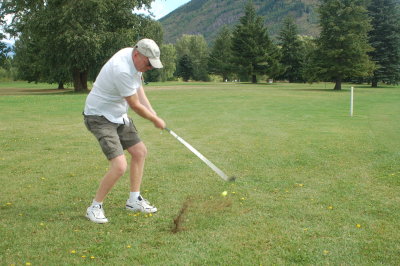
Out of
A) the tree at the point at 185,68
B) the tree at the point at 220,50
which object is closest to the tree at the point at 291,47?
the tree at the point at 220,50

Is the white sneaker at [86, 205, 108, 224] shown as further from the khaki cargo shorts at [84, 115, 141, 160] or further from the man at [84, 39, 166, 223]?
the khaki cargo shorts at [84, 115, 141, 160]

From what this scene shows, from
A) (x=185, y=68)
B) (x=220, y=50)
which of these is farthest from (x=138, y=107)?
(x=185, y=68)

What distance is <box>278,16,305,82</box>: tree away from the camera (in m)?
78.7

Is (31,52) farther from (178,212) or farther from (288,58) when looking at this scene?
(178,212)

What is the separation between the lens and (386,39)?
5616 cm

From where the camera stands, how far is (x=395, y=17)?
57.1m

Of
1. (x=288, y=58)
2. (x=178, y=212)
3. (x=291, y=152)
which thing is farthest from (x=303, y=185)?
(x=288, y=58)

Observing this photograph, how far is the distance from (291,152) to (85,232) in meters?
6.47

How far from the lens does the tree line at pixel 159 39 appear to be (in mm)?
37784

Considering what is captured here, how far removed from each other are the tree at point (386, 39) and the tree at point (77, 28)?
101ft

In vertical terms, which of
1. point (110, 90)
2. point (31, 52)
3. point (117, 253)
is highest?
point (31, 52)

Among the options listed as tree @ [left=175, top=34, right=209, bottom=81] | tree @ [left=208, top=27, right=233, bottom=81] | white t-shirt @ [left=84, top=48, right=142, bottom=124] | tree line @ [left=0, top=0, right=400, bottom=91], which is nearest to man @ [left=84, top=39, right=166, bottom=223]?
white t-shirt @ [left=84, top=48, right=142, bottom=124]

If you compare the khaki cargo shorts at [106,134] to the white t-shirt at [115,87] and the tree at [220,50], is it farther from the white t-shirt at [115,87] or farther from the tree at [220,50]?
the tree at [220,50]

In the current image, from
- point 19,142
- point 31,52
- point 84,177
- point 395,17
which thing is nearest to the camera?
point 84,177
